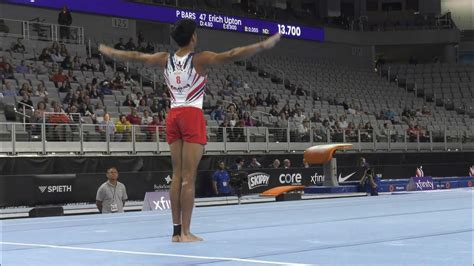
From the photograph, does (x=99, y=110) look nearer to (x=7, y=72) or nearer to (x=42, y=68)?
(x=7, y=72)

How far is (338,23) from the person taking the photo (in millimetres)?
45312

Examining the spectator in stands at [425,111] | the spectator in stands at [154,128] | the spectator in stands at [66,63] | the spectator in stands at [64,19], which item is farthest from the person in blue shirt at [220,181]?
the spectator in stands at [425,111]

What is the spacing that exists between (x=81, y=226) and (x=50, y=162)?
412 inches

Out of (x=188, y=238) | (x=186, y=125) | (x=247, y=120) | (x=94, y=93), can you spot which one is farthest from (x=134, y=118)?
(x=188, y=238)

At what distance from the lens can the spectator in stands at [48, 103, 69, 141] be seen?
18.8 metres

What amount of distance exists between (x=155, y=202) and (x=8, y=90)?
7085mm

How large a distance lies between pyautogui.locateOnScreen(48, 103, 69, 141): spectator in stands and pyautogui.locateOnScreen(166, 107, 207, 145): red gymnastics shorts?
13.0 metres

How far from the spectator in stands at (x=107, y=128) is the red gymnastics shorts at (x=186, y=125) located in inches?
533

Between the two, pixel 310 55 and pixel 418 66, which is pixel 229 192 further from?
pixel 418 66

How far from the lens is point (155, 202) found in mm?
15672

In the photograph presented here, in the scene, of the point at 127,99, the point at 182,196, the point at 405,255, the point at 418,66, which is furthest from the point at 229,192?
the point at 418,66

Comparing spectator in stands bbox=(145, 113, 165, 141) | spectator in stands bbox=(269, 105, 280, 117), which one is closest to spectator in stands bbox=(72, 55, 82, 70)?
spectator in stands bbox=(145, 113, 165, 141)

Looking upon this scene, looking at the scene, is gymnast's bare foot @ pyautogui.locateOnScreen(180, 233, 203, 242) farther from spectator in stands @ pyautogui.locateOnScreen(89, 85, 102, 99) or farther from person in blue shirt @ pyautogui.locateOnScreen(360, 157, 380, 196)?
spectator in stands @ pyautogui.locateOnScreen(89, 85, 102, 99)

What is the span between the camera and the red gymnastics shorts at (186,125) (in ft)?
20.5
